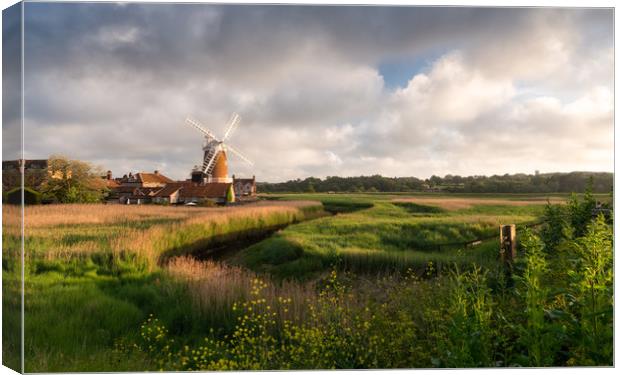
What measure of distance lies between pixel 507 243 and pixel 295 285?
2942mm

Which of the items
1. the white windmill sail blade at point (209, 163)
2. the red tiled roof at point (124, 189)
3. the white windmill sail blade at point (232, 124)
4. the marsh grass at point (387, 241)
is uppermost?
the white windmill sail blade at point (232, 124)

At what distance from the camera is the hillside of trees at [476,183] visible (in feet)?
22.0

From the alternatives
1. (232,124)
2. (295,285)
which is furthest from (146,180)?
(295,285)

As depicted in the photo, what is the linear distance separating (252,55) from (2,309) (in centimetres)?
450

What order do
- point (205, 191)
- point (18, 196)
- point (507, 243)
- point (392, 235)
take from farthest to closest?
point (205, 191) < point (392, 235) < point (507, 243) < point (18, 196)

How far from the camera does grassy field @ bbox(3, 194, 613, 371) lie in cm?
592

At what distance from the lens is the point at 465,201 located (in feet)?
22.9

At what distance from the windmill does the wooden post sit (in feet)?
11.8

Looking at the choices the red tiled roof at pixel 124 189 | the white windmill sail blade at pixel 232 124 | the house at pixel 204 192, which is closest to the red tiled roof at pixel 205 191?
the house at pixel 204 192

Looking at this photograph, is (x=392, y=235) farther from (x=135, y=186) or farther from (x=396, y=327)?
(x=135, y=186)

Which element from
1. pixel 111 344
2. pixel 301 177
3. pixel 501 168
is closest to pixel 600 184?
pixel 501 168

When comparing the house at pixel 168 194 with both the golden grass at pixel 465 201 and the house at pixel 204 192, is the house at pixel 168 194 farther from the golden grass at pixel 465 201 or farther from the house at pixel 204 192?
the golden grass at pixel 465 201

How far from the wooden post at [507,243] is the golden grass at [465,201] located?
391 millimetres

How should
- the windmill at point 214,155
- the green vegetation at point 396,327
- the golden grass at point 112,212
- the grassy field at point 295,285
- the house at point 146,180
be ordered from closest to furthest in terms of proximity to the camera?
the green vegetation at point 396,327 → the grassy field at point 295,285 → the golden grass at point 112,212 → the windmill at point 214,155 → the house at point 146,180
